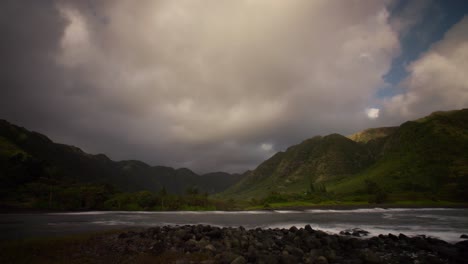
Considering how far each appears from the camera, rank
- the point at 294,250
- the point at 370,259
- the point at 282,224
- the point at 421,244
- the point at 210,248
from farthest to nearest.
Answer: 1. the point at 282,224
2. the point at 421,244
3. the point at 210,248
4. the point at 294,250
5. the point at 370,259

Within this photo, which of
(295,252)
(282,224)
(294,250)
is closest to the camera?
(295,252)

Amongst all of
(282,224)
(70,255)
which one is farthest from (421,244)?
(70,255)

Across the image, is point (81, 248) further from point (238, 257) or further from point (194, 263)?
point (238, 257)

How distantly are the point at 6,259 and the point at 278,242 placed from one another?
30820 mm

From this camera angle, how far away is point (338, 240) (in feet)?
116

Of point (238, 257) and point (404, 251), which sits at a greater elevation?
point (238, 257)

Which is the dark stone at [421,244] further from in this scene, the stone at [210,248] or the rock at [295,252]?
the stone at [210,248]

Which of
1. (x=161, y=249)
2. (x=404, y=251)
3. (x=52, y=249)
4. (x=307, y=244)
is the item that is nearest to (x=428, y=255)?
(x=404, y=251)

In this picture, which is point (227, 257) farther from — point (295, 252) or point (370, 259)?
point (370, 259)

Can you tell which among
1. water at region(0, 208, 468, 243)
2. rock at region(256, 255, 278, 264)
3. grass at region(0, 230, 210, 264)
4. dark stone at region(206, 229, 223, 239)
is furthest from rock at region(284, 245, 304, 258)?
water at region(0, 208, 468, 243)

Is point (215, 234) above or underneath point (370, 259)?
underneath

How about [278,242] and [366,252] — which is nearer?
[366,252]

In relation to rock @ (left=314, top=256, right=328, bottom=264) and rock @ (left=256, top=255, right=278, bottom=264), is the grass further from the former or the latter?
rock @ (left=314, top=256, right=328, bottom=264)

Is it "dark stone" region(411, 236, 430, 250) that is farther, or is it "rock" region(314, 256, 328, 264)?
"dark stone" region(411, 236, 430, 250)
